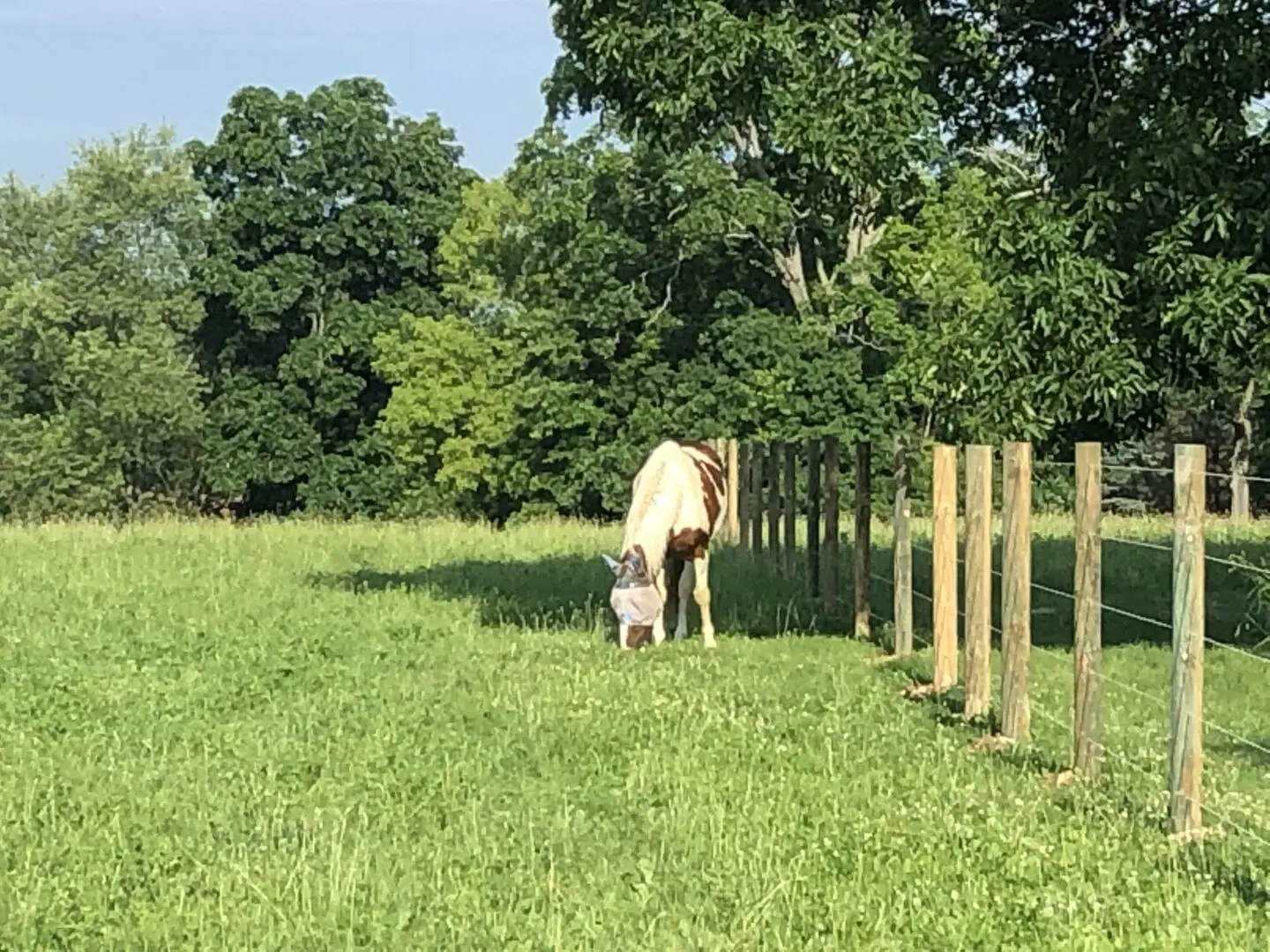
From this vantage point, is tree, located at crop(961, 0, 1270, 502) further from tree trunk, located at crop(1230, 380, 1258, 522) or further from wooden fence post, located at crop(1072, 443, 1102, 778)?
tree trunk, located at crop(1230, 380, 1258, 522)

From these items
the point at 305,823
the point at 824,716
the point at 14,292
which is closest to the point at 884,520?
the point at 824,716

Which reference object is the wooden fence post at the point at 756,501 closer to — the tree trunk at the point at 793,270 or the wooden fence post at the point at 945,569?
the wooden fence post at the point at 945,569

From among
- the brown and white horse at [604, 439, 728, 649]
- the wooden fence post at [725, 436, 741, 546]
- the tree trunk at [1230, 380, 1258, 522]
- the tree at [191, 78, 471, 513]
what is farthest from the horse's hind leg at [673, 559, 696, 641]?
the tree at [191, 78, 471, 513]

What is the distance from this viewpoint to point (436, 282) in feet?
182

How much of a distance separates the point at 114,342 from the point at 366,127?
14219mm

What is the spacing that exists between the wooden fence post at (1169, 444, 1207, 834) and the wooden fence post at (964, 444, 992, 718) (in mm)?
3028

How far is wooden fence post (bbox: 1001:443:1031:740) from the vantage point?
10.0 m

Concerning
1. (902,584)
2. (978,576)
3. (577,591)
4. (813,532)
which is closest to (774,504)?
(577,591)

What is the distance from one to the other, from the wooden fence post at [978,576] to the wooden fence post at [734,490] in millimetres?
15772

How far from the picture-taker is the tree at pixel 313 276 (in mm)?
52562

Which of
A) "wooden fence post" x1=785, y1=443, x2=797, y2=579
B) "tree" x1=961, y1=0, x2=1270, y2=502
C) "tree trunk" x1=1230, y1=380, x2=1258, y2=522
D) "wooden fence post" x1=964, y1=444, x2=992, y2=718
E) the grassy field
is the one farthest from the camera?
"tree trunk" x1=1230, y1=380, x2=1258, y2=522

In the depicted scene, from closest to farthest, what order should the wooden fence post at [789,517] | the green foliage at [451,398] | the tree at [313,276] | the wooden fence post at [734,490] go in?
the wooden fence post at [789,517] < the wooden fence post at [734,490] < the green foliage at [451,398] < the tree at [313,276]

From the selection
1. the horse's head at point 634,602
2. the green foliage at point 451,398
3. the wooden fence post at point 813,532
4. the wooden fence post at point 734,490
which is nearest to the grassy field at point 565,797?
the horse's head at point 634,602

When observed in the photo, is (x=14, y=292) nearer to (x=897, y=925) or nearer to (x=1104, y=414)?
(x=1104, y=414)
